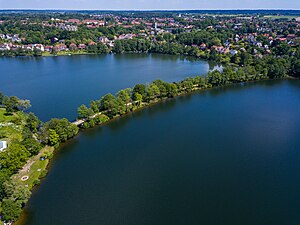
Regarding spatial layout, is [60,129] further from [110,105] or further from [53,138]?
[110,105]

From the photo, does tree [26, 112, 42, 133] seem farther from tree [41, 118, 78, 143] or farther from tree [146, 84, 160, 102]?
tree [146, 84, 160, 102]

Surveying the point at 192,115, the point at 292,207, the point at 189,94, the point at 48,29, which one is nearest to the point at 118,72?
the point at 189,94

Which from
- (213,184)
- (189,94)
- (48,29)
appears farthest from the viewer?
(48,29)

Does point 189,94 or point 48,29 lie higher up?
point 48,29

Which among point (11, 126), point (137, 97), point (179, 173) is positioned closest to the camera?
point (179, 173)

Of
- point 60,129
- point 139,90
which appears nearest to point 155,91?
point 139,90

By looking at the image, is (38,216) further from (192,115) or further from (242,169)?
(192,115)

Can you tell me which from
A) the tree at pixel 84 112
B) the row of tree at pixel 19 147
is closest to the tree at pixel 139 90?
the tree at pixel 84 112

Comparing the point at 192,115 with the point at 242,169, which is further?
the point at 192,115
